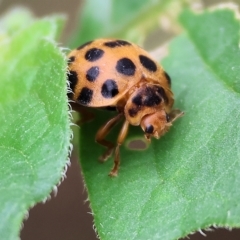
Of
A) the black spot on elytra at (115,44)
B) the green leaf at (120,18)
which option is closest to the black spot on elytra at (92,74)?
the black spot on elytra at (115,44)

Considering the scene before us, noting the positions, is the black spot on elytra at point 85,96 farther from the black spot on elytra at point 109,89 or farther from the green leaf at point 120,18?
the green leaf at point 120,18

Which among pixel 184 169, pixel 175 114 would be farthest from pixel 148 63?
pixel 184 169

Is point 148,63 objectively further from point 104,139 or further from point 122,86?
point 104,139

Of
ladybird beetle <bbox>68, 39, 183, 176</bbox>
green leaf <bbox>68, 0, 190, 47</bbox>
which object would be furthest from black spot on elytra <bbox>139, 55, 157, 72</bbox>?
green leaf <bbox>68, 0, 190, 47</bbox>

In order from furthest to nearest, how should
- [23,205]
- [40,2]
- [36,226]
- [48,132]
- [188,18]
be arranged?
[40,2] → [36,226] → [188,18] → [48,132] → [23,205]

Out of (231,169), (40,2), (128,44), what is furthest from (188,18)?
(40,2)

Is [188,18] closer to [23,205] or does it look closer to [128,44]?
[128,44]
